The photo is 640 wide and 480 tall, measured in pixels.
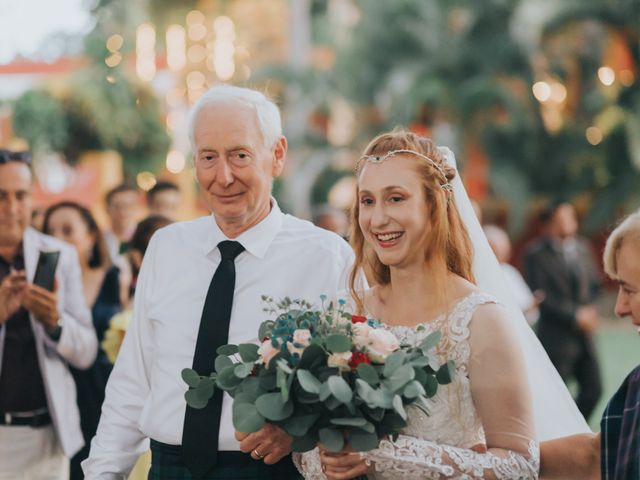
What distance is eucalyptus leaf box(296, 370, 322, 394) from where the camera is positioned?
3.04 m

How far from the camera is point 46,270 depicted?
5.66 m

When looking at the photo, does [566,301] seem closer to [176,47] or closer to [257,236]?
[257,236]

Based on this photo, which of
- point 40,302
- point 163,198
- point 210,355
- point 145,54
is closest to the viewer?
point 210,355

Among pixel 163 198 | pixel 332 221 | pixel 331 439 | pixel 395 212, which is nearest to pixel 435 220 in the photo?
pixel 395 212

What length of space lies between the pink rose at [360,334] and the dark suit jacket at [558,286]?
8.03 metres

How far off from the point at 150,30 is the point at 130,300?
26554 mm

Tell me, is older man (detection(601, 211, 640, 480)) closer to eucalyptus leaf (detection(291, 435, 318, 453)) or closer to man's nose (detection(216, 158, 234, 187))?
eucalyptus leaf (detection(291, 435, 318, 453))

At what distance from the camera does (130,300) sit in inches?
282

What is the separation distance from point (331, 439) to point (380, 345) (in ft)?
1.06

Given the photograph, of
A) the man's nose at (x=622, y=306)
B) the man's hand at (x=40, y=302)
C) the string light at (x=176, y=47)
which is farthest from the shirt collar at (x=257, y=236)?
the string light at (x=176, y=47)

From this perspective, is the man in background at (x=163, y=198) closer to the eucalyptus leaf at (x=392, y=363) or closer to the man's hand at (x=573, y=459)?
the man's hand at (x=573, y=459)

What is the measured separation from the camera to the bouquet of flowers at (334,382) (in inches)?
120

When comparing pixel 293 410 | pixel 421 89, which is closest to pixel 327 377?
pixel 293 410

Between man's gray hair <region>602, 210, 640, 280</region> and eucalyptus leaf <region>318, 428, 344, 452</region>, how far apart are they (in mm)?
1048
